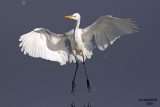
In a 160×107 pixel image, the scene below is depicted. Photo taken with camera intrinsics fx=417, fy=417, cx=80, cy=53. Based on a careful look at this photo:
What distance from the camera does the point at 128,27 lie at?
10.7m

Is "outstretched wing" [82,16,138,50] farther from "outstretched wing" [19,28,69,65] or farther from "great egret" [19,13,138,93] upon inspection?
"outstretched wing" [19,28,69,65]

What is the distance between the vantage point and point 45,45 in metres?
11.6

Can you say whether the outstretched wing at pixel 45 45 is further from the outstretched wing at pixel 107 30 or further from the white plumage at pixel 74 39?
the outstretched wing at pixel 107 30

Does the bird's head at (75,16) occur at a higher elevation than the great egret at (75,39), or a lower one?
higher

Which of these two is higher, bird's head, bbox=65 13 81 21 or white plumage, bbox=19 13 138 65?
bird's head, bbox=65 13 81 21

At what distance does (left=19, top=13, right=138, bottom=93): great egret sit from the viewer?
10914 mm

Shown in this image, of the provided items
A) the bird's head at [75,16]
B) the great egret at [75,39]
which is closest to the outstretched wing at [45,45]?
the great egret at [75,39]

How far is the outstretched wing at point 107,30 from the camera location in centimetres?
1070

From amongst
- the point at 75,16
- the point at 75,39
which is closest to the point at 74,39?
the point at 75,39

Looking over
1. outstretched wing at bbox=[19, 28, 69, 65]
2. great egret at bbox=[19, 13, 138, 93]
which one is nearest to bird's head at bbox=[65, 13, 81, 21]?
great egret at bbox=[19, 13, 138, 93]

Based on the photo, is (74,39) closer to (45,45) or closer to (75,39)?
(75,39)

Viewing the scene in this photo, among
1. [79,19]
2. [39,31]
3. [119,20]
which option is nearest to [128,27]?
[119,20]

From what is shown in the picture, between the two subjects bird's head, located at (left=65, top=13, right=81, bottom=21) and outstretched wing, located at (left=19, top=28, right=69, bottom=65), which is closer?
outstretched wing, located at (left=19, top=28, right=69, bottom=65)

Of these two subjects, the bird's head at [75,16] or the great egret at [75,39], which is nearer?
the great egret at [75,39]
